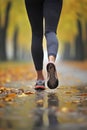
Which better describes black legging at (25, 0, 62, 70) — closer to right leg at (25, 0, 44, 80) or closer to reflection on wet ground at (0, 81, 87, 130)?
right leg at (25, 0, 44, 80)

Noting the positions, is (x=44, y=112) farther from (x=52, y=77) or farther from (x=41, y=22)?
(x=41, y=22)

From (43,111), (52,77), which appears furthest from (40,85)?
(43,111)

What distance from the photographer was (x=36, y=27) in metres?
7.20

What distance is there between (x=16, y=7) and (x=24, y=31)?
17800 millimetres

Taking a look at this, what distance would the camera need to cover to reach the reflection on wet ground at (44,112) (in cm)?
389

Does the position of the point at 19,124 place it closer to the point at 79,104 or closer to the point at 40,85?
the point at 79,104

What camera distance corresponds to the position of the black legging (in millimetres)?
6852

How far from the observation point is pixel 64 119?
419 centimetres

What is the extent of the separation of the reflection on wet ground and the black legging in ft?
2.60

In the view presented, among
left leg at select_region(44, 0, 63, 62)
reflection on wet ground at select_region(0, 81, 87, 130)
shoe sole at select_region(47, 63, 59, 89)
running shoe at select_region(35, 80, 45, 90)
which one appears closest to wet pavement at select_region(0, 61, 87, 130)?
reflection on wet ground at select_region(0, 81, 87, 130)

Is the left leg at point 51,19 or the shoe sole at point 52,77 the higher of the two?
the left leg at point 51,19

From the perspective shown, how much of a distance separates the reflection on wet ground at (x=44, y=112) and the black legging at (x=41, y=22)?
791 mm

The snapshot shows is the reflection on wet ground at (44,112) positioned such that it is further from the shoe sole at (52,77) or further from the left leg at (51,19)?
the left leg at (51,19)

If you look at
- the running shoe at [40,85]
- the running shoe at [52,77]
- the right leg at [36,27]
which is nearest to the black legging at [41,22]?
the right leg at [36,27]
